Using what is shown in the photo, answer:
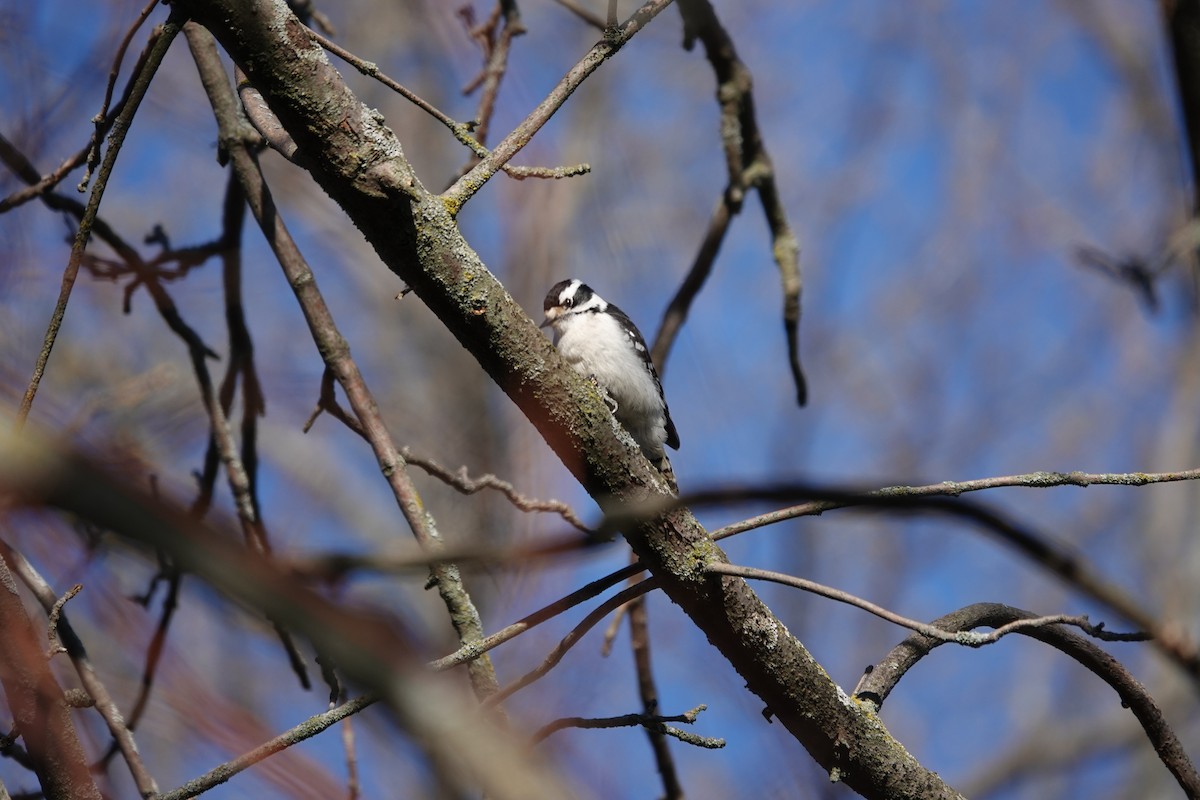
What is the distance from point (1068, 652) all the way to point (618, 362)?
260cm

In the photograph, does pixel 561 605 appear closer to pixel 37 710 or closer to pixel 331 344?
pixel 37 710

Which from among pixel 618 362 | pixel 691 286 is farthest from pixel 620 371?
pixel 691 286

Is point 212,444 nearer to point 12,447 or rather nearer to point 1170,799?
point 12,447

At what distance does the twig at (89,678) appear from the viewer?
93.4 inches

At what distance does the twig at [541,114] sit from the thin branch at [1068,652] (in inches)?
51.4

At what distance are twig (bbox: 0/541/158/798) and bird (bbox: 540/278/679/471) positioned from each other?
2407mm

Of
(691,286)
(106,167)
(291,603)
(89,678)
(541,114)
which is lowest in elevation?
(291,603)

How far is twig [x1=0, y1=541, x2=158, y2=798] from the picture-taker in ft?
7.79

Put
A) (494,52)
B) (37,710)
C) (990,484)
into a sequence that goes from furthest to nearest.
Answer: (494,52)
(37,710)
(990,484)

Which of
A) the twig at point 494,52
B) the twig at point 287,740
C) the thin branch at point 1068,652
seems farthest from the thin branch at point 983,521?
the twig at point 494,52

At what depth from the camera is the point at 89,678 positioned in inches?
96.7

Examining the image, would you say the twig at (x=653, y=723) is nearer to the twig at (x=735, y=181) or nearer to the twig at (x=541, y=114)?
the twig at (x=541, y=114)

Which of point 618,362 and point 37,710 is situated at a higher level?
point 618,362

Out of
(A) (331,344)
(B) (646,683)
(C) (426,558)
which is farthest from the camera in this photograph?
(B) (646,683)
